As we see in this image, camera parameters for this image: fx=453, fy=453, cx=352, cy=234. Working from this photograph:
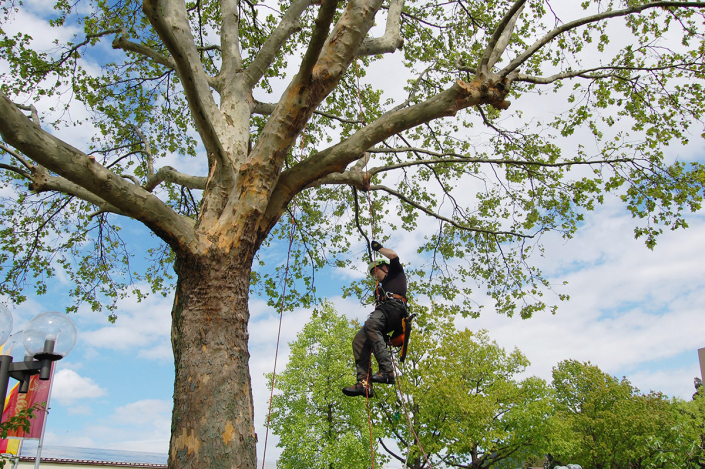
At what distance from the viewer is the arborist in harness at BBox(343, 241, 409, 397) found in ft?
18.5

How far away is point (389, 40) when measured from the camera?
314 inches

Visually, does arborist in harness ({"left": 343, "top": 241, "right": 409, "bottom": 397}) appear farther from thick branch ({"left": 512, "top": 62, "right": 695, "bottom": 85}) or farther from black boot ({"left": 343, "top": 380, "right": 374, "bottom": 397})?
thick branch ({"left": 512, "top": 62, "right": 695, "bottom": 85})

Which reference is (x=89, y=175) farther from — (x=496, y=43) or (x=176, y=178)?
Answer: (x=496, y=43)

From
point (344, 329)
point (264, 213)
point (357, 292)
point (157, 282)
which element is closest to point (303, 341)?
point (344, 329)

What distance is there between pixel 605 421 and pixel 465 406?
1434 cm

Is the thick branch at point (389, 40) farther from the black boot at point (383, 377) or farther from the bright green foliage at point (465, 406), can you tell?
the bright green foliage at point (465, 406)

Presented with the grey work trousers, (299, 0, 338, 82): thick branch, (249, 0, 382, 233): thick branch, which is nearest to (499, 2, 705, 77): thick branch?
(249, 0, 382, 233): thick branch

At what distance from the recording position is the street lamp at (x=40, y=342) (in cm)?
439

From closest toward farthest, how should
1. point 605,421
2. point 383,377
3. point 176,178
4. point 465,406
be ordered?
point 383,377 < point 176,178 < point 465,406 < point 605,421

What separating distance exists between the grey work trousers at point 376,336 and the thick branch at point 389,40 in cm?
454

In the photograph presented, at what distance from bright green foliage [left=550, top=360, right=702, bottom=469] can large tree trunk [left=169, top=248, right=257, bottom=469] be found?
26.2 m

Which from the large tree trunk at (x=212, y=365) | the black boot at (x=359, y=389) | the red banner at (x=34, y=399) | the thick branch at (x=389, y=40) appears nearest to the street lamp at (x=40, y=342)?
the large tree trunk at (x=212, y=365)

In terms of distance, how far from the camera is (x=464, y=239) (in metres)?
11.2

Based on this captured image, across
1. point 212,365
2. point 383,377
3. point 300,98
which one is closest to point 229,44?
point 300,98
